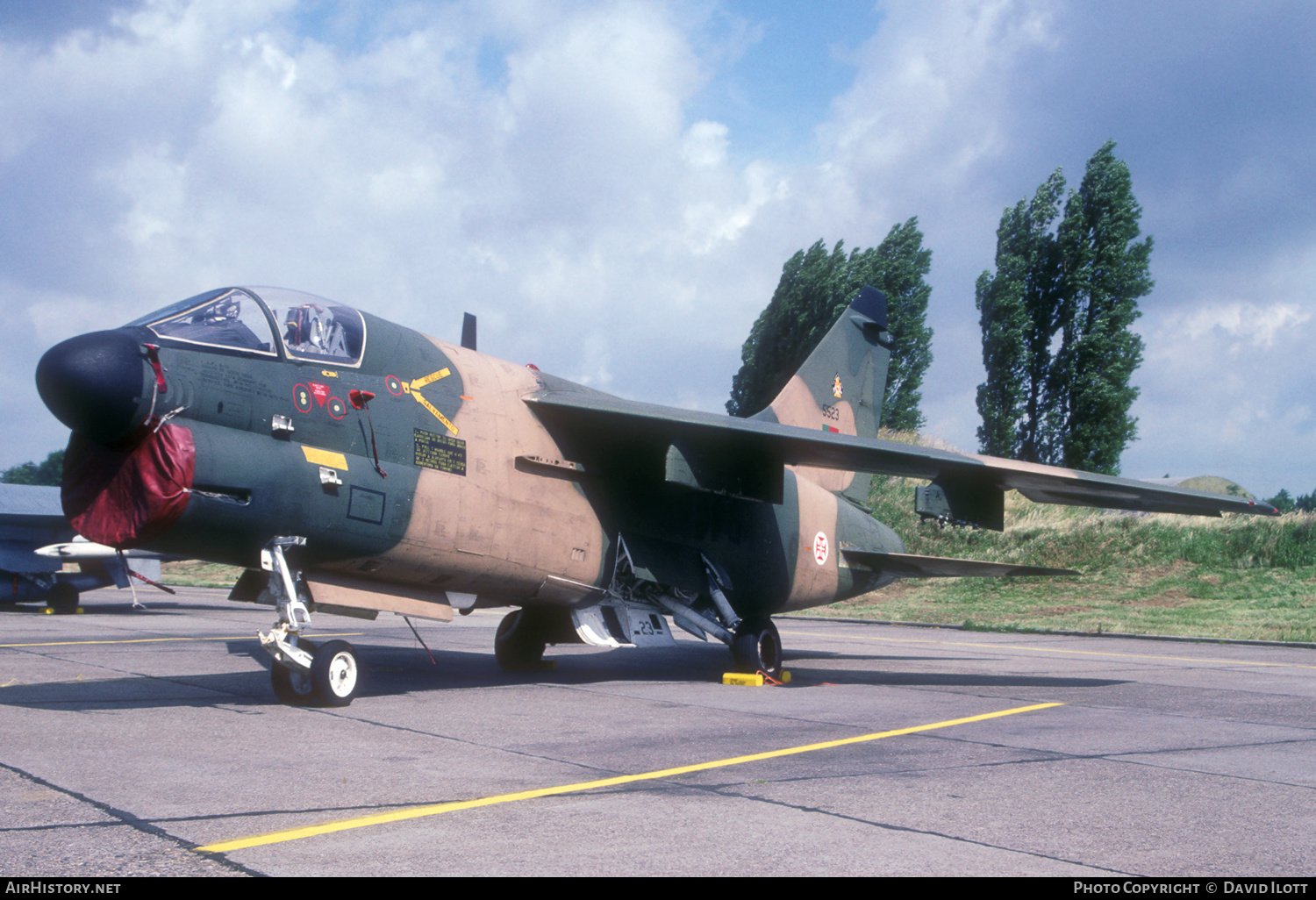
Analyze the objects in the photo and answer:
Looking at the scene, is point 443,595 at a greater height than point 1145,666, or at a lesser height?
greater

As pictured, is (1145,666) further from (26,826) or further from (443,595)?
(26,826)

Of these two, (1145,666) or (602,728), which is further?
(1145,666)

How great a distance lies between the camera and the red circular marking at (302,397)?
804 centimetres

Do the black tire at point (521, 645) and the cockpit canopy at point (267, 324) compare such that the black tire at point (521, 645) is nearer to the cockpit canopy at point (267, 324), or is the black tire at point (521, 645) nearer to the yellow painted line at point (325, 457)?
the yellow painted line at point (325, 457)

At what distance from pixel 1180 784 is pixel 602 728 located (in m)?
3.90

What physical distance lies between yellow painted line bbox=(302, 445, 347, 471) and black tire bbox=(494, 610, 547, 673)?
13.3ft

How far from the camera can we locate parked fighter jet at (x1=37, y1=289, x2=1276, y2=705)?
7.32m

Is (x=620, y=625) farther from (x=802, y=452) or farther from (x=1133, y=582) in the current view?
(x=1133, y=582)

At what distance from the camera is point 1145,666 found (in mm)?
14023

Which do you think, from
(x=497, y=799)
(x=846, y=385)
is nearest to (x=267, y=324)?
(x=497, y=799)

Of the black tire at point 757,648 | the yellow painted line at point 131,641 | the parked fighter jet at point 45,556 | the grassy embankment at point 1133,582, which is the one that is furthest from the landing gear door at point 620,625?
the parked fighter jet at point 45,556

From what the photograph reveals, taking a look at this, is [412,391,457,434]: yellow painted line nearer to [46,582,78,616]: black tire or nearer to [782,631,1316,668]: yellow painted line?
[782,631,1316,668]: yellow painted line

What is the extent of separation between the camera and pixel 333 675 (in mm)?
8047
